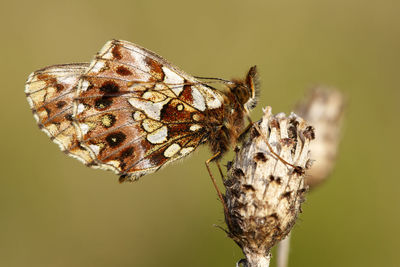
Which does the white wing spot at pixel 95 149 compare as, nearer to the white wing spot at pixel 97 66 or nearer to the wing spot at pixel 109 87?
the wing spot at pixel 109 87

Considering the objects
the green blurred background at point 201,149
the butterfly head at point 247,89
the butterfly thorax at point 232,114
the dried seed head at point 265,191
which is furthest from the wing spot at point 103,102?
the green blurred background at point 201,149

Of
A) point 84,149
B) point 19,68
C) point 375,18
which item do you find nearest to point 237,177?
point 84,149

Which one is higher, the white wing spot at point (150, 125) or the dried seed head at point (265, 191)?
the white wing spot at point (150, 125)

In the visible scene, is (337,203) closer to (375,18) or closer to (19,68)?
(375,18)

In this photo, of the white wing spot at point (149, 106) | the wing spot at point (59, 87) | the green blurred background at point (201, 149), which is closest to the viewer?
the white wing spot at point (149, 106)

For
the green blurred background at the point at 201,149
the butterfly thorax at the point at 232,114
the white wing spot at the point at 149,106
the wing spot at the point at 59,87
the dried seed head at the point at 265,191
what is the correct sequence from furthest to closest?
the green blurred background at the point at 201,149 < the wing spot at the point at 59,87 < the white wing spot at the point at 149,106 < the butterfly thorax at the point at 232,114 < the dried seed head at the point at 265,191

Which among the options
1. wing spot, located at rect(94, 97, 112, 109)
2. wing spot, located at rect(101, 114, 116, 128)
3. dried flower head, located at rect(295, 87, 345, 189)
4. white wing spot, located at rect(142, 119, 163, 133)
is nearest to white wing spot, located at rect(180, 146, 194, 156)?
white wing spot, located at rect(142, 119, 163, 133)

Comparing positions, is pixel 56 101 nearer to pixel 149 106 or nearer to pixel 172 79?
pixel 149 106
